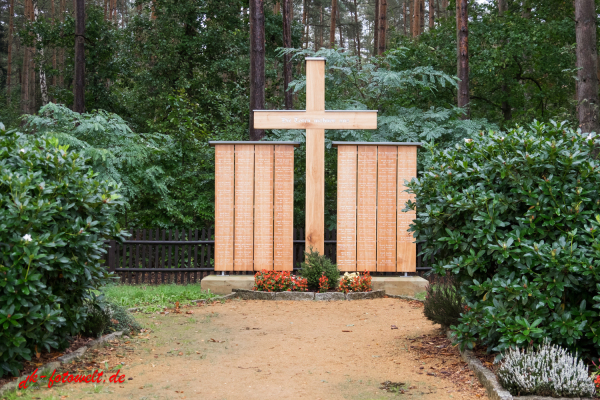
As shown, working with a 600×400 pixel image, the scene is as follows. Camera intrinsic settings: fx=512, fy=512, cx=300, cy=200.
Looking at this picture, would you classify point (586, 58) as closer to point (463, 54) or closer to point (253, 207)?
point (463, 54)

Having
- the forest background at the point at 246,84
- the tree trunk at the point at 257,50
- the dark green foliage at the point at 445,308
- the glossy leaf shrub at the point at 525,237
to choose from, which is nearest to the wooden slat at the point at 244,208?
the forest background at the point at 246,84

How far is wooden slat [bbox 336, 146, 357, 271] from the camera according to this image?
1022 centimetres

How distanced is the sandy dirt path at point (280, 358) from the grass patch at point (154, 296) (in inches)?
23.3

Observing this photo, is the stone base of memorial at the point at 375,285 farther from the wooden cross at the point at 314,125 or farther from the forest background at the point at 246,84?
the forest background at the point at 246,84

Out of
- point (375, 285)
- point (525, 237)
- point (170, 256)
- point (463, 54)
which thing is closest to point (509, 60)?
point (463, 54)

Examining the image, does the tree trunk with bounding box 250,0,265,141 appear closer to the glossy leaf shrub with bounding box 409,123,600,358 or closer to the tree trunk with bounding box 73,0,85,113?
the tree trunk with bounding box 73,0,85,113

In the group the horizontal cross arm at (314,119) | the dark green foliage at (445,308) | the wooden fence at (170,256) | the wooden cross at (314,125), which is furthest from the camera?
the wooden fence at (170,256)

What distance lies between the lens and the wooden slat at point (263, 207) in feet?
33.6

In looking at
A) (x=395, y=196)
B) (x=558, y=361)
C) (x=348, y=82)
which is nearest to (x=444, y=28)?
(x=348, y=82)

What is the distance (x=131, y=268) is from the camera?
11.6 metres

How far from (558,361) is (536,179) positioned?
5.58 ft

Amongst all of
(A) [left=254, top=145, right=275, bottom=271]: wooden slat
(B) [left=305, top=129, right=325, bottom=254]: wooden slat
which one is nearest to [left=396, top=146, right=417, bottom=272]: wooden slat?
(B) [left=305, top=129, right=325, bottom=254]: wooden slat

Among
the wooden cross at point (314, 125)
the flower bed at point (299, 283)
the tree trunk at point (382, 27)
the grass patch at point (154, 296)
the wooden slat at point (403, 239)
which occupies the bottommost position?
the grass patch at point (154, 296)

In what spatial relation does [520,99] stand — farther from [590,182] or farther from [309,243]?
[590,182]
